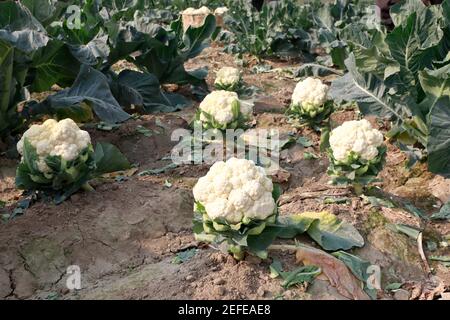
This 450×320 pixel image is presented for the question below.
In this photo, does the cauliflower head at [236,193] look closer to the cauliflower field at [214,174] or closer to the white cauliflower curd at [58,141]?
the cauliflower field at [214,174]

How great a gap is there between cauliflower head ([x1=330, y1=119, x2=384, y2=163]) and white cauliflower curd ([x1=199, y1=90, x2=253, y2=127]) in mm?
1092

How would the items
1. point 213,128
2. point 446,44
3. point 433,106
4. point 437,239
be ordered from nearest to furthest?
point 437,239 → point 433,106 → point 446,44 → point 213,128

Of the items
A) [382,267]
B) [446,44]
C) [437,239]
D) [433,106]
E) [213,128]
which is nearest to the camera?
[382,267]

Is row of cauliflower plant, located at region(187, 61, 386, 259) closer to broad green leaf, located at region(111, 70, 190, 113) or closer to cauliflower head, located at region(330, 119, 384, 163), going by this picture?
cauliflower head, located at region(330, 119, 384, 163)

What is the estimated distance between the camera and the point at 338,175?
3.59 m

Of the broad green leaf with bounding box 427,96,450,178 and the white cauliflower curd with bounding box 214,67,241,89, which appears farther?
the white cauliflower curd with bounding box 214,67,241,89

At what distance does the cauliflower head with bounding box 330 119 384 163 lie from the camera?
135 inches

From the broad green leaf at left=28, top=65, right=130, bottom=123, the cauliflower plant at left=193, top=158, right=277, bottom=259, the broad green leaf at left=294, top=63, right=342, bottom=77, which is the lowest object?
the broad green leaf at left=294, top=63, right=342, bottom=77

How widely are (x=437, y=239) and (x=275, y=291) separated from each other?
129 cm

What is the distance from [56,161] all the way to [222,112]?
4.71ft

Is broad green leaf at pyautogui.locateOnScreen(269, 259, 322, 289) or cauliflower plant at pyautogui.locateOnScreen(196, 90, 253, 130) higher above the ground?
broad green leaf at pyautogui.locateOnScreen(269, 259, 322, 289)

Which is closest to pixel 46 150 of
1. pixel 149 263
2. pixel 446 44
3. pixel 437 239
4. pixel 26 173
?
pixel 26 173

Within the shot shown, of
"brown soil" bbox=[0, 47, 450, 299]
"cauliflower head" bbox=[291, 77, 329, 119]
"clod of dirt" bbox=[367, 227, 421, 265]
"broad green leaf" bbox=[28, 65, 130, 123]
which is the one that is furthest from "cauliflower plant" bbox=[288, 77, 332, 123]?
"clod of dirt" bbox=[367, 227, 421, 265]
